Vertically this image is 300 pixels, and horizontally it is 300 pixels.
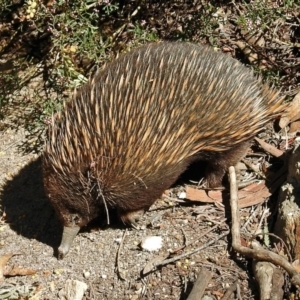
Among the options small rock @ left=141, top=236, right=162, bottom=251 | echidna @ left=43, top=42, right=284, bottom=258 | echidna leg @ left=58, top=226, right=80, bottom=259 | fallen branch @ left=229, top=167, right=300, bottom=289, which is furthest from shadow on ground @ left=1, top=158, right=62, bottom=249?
fallen branch @ left=229, top=167, right=300, bottom=289

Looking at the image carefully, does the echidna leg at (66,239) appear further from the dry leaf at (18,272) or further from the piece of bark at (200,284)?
the piece of bark at (200,284)

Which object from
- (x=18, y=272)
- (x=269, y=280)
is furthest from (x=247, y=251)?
(x=18, y=272)

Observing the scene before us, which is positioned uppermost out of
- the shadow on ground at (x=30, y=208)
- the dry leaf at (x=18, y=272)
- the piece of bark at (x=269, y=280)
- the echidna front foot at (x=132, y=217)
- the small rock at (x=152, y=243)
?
the piece of bark at (x=269, y=280)

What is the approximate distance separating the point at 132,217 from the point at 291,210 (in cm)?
97

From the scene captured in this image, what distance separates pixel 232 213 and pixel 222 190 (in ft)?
1.22

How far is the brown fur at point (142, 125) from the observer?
12.3 feet

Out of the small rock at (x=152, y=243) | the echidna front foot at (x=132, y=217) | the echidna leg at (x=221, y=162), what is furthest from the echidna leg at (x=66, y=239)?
the echidna leg at (x=221, y=162)

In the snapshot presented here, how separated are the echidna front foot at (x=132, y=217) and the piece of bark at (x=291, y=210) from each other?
2.72ft

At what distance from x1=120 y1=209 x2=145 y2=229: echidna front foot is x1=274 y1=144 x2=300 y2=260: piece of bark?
83cm

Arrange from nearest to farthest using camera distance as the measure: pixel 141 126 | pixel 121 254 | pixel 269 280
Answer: pixel 269 280, pixel 141 126, pixel 121 254

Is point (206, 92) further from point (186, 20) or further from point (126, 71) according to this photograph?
point (186, 20)

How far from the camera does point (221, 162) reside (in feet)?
14.0

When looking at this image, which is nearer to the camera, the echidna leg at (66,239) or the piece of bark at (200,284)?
the piece of bark at (200,284)

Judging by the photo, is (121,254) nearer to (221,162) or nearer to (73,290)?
Result: (73,290)
